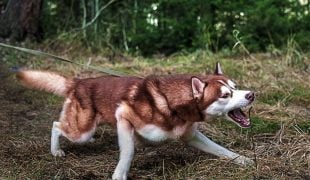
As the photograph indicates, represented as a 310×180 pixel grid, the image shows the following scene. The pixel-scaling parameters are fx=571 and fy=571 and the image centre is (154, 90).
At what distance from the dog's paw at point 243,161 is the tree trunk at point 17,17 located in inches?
271

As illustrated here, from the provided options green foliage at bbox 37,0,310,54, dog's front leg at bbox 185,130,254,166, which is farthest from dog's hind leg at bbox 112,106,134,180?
green foliage at bbox 37,0,310,54

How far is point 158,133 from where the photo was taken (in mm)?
4391

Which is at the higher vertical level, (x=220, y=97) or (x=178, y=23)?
(x=220, y=97)

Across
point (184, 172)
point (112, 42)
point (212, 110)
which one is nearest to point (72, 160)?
point (184, 172)

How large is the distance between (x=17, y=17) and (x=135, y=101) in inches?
265

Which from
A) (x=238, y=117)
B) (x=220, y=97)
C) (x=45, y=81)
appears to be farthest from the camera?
(x=45, y=81)

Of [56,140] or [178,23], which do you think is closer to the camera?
[56,140]

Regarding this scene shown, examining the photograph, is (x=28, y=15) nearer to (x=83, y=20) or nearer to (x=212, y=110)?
(x=83, y=20)

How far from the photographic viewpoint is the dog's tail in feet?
16.9

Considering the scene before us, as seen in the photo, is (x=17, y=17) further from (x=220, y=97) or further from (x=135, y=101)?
(x=220, y=97)

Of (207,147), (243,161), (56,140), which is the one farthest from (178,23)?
(243,161)

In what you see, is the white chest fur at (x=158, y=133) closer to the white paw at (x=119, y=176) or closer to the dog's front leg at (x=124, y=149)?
the dog's front leg at (x=124, y=149)

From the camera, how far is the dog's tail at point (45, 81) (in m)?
5.15

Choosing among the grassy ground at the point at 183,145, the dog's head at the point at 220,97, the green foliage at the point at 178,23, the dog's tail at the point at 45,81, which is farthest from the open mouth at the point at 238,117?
the green foliage at the point at 178,23
